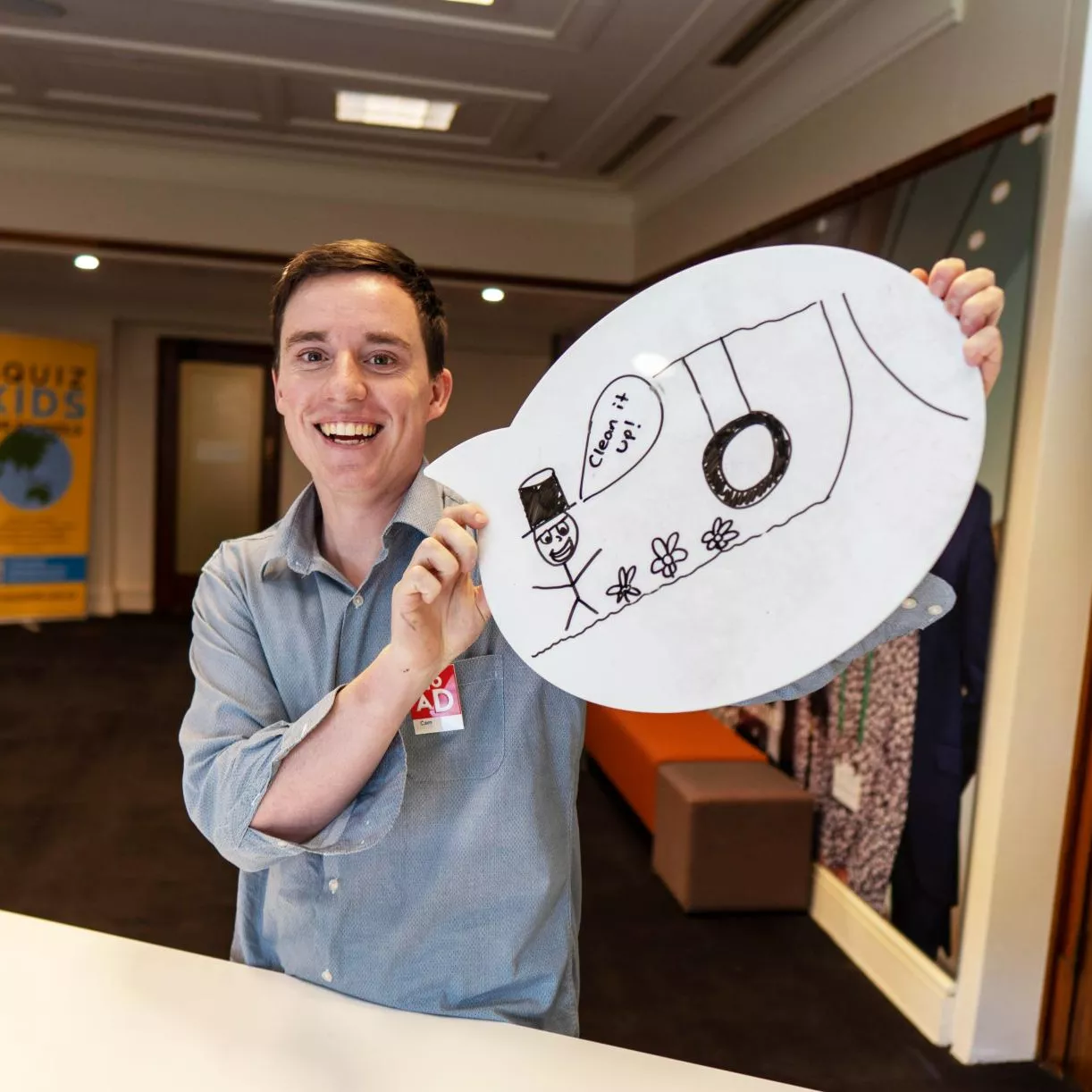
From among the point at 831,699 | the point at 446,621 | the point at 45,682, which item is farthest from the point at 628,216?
the point at 446,621

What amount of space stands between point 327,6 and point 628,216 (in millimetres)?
2625

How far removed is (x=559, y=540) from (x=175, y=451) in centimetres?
724

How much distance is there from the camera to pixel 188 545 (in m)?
7.59

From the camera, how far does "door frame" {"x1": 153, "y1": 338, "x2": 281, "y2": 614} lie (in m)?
7.43

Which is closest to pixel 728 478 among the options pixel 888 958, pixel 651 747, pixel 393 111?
pixel 888 958

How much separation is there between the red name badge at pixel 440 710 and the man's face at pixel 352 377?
240 millimetres

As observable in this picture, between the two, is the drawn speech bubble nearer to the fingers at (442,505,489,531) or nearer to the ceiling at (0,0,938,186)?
the fingers at (442,505,489,531)

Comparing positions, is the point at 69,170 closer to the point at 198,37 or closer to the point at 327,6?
the point at 198,37

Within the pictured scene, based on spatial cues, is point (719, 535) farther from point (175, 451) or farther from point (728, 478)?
point (175, 451)

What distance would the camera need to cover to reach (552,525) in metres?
0.91

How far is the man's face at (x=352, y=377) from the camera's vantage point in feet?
3.37

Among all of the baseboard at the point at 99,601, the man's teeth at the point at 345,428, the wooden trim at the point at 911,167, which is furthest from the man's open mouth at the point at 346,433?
the baseboard at the point at 99,601

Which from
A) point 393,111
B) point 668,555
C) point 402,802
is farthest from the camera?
point 393,111

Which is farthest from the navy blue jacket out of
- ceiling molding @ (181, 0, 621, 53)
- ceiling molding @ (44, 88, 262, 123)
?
ceiling molding @ (44, 88, 262, 123)
